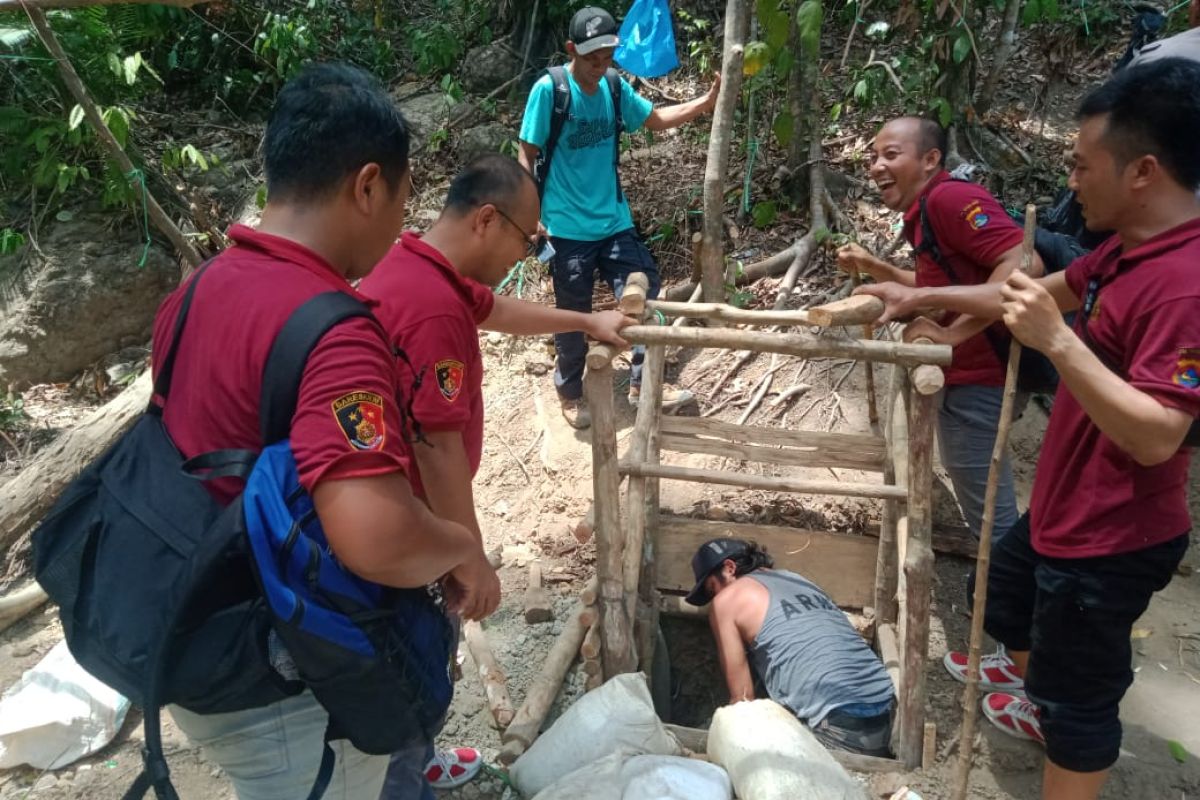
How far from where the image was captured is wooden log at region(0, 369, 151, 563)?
383 centimetres

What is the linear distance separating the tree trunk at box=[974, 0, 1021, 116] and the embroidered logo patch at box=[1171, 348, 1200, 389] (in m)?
4.41

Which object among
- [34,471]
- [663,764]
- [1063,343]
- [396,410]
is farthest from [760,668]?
[34,471]

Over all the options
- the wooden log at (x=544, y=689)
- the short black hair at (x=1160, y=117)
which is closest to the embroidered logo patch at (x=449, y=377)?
the wooden log at (x=544, y=689)

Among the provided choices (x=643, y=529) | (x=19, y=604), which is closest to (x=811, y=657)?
(x=643, y=529)

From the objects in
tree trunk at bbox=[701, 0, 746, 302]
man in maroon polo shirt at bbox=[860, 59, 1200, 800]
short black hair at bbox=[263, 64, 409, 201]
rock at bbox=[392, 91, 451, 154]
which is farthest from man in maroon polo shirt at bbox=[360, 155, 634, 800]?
rock at bbox=[392, 91, 451, 154]

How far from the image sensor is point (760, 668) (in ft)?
10.7

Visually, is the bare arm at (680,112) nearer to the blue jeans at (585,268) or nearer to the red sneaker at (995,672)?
the blue jeans at (585,268)

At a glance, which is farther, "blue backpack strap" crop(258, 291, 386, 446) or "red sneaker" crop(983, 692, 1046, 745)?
"red sneaker" crop(983, 692, 1046, 745)

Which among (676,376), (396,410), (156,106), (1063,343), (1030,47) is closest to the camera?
(396,410)

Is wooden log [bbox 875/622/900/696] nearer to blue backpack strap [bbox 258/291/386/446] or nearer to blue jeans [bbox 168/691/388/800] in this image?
blue jeans [bbox 168/691/388/800]

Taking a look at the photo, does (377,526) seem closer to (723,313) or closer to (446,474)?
(446,474)

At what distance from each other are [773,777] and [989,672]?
1261 mm

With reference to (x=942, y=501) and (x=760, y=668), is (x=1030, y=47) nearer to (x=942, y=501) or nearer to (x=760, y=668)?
(x=942, y=501)

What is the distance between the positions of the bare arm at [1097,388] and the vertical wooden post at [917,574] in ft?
1.49
